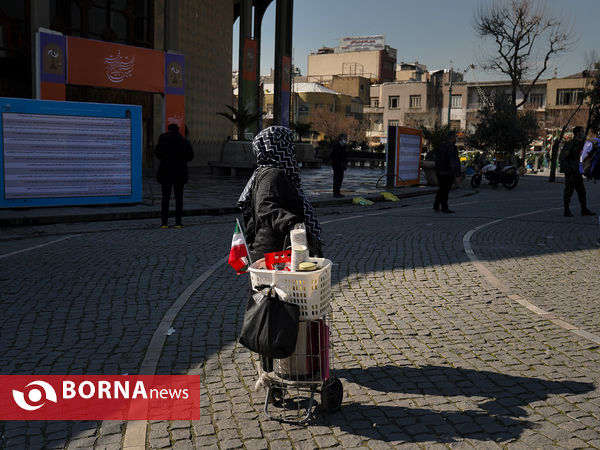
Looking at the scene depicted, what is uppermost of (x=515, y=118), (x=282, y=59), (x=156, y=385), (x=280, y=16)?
(x=280, y=16)

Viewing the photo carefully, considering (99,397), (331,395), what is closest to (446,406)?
(331,395)

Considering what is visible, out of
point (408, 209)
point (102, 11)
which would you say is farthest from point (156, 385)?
point (102, 11)

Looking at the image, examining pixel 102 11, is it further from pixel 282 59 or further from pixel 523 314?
pixel 523 314

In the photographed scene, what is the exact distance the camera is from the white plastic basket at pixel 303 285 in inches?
129

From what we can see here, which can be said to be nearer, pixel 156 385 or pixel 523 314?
pixel 156 385

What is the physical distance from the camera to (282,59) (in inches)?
1348

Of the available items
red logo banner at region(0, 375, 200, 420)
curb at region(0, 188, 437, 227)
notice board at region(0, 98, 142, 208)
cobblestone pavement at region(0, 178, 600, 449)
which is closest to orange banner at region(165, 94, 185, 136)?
notice board at region(0, 98, 142, 208)

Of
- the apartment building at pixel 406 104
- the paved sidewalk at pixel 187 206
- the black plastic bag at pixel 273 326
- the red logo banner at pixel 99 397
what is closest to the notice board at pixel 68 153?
the paved sidewalk at pixel 187 206

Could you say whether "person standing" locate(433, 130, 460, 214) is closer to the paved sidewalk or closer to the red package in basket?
the paved sidewalk

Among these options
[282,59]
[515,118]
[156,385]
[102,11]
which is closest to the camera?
[156,385]

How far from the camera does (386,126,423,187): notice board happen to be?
2175 centimetres

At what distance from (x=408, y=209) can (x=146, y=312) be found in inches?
412

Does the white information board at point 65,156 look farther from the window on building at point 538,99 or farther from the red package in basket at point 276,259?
the window on building at point 538,99

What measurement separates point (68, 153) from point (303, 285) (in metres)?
11.5
